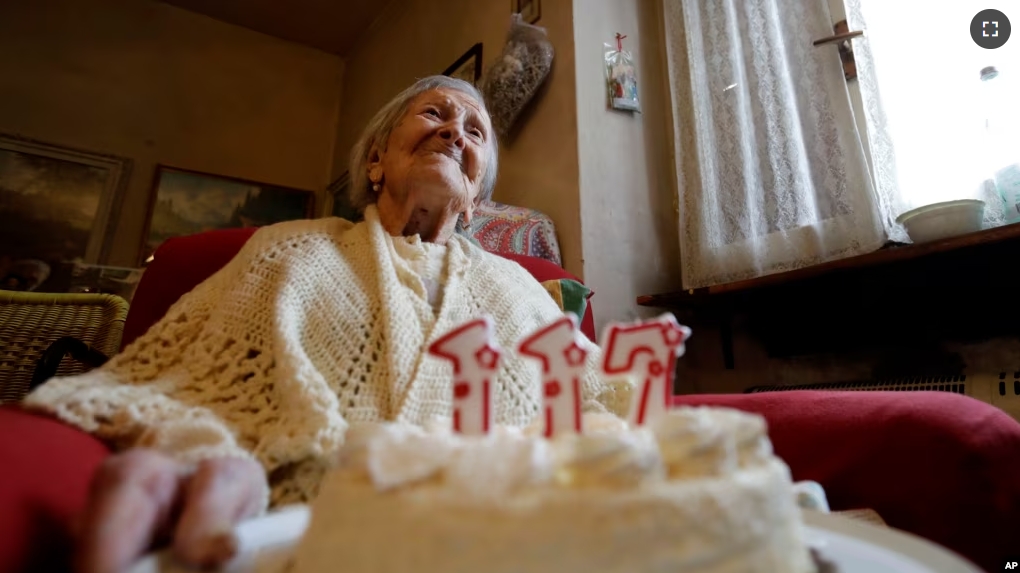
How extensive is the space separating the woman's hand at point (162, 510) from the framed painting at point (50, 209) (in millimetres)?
2696

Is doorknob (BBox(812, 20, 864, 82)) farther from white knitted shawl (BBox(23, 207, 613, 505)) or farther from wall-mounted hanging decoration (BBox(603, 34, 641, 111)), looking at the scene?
white knitted shawl (BBox(23, 207, 613, 505))

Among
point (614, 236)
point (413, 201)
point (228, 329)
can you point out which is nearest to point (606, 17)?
point (614, 236)

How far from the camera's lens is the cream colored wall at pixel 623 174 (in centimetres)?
162

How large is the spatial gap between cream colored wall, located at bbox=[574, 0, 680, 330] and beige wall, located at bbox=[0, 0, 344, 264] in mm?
2035

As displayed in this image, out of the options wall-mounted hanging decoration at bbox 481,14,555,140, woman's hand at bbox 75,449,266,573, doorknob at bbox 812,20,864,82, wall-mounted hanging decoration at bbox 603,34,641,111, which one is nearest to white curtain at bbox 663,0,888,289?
doorknob at bbox 812,20,864,82

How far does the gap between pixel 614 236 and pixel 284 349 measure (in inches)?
47.0

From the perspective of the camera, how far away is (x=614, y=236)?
167 centimetres

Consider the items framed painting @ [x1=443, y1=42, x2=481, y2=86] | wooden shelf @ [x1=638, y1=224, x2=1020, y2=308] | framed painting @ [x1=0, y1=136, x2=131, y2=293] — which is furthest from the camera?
framed painting @ [x1=0, y1=136, x2=131, y2=293]

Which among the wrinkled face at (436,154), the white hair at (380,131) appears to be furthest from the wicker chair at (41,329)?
the wrinkled face at (436,154)

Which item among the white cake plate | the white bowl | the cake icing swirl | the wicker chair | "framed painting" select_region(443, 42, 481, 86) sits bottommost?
the white cake plate

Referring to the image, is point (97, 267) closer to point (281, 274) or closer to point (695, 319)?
point (281, 274)

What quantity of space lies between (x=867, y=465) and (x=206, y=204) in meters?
3.05

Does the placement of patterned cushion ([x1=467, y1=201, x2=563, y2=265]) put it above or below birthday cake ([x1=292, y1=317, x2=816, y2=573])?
above

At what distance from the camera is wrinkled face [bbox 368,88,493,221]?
105cm
